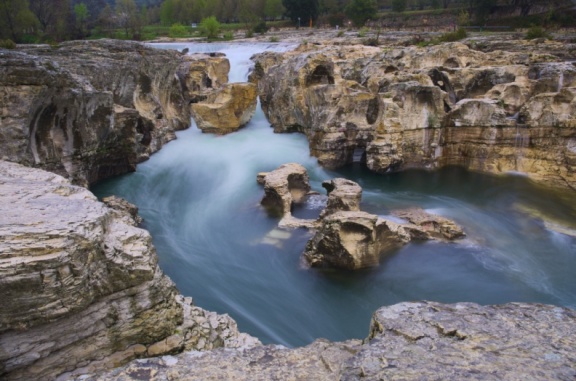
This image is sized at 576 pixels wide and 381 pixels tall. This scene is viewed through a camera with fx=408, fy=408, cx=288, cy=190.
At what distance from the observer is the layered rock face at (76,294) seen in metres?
3.38

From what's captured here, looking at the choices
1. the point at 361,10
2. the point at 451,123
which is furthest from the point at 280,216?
the point at 361,10

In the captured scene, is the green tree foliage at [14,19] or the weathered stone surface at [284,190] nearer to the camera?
the weathered stone surface at [284,190]

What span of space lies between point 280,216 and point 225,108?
7418mm

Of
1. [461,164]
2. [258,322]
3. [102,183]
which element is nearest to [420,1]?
[461,164]

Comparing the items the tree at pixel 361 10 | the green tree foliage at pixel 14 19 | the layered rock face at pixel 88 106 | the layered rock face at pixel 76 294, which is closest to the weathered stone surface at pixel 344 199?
the layered rock face at pixel 76 294

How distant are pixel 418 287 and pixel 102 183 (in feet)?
31.6

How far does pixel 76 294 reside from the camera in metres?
3.63

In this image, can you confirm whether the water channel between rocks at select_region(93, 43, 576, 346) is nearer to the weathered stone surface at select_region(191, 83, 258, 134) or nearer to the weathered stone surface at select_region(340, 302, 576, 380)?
the weathered stone surface at select_region(191, 83, 258, 134)

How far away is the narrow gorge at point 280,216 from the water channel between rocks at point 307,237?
0.06 metres

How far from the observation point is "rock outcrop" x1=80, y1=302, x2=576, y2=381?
9.69ft

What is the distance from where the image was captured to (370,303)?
7.49 m

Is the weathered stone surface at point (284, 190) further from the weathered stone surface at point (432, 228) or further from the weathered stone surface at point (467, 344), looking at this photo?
the weathered stone surface at point (467, 344)

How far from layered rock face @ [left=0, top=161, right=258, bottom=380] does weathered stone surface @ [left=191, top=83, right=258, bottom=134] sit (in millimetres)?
11799

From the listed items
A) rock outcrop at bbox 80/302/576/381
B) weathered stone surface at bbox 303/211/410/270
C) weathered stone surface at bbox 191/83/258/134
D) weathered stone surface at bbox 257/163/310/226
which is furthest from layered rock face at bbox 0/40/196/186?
rock outcrop at bbox 80/302/576/381
